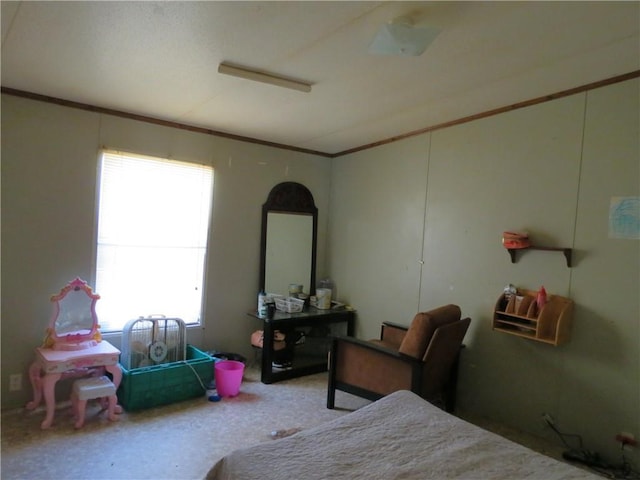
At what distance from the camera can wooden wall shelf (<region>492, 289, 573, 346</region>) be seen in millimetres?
2557

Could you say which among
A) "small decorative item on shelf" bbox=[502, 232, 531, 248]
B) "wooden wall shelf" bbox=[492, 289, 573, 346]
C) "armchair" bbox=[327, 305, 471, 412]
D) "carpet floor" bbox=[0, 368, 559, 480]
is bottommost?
"carpet floor" bbox=[0, 368, 559, 480]

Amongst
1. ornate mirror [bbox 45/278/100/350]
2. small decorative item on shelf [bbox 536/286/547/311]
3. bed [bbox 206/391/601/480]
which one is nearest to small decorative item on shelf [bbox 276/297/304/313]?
ornate mirror [bbox 45/278/100/350]

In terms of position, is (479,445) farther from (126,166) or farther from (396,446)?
(126,166)

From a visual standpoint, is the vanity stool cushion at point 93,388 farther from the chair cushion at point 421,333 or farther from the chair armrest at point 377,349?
the chair cushion at point 421,333

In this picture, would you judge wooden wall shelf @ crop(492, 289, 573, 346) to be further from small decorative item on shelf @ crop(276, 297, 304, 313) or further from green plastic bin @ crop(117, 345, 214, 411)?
green plastic bin @ crop(117, 345, 214, 411)

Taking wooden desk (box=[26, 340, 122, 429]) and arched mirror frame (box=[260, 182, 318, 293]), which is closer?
wooden desk (box=[26, 340, 122, 429])

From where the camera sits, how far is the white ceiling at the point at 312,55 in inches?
70.9

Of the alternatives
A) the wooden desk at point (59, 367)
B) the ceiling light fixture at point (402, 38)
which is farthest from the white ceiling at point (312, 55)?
the wooden desk at point (59, 367)

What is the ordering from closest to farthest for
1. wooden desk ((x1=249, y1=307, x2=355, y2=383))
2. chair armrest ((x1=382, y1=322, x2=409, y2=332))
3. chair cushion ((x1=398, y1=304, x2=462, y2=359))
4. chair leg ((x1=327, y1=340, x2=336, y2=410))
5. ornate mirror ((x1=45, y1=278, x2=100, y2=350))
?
chair cushion ((x1=398, y1=304, x2=462, y2=359)) → ornate mirror ((x1=45, y1=278, x2=100, y2=350)) → chair leg ((x1=327, y1=340, x2=336, y2=410)) → chair armrest ((x1=382, y1=322, x2=409, y2=332)) → wooden desk ((x1=249, y1=307, x2=355, y2=383))

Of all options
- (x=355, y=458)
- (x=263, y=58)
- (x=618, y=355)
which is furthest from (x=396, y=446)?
(x=263, y=58)

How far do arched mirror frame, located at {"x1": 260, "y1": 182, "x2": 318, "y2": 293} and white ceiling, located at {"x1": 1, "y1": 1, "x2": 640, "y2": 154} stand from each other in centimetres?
115

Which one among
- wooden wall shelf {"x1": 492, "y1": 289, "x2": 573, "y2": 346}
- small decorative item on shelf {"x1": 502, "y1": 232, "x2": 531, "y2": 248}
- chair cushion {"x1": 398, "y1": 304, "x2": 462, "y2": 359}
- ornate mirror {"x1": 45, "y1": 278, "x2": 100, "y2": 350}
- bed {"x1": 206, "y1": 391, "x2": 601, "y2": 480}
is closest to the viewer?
bed {"x1": 206, "y1": 391, "x2": 601, "y2": 480}

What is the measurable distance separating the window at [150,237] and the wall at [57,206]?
8 centimetres

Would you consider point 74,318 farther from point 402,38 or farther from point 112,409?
point 402,38
